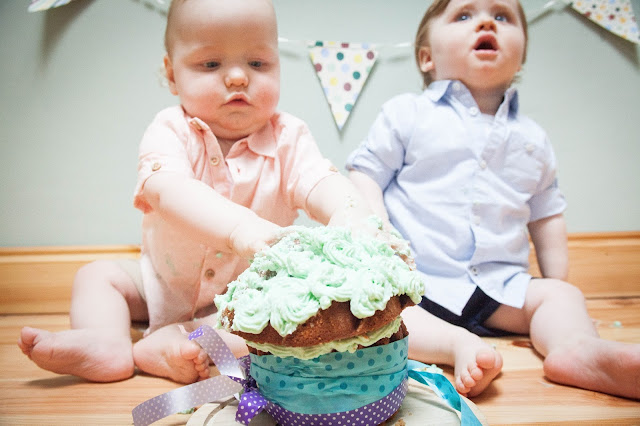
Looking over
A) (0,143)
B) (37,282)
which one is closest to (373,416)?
(0,143)

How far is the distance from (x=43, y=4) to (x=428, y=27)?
84cm

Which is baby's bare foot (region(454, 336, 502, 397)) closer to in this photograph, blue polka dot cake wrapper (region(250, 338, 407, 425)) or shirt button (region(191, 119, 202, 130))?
blue polka dot cake wrapper (region(250, 338, 407, 425))

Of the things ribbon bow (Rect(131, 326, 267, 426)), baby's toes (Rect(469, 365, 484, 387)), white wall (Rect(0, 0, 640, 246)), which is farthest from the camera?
white wall (Rect(0, 0, 640, 246))

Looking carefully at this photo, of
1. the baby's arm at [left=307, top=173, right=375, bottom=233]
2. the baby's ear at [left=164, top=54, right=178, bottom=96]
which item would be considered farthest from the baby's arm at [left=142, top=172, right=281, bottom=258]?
the baby's ear at [left=164, top=54, right=178, bottom=96]

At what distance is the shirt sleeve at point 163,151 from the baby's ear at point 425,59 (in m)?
0.63

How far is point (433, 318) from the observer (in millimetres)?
1006

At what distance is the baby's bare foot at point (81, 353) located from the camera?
825 mm

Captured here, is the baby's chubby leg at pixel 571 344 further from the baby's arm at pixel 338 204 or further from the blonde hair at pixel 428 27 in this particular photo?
the blonde hair at pixel 428 27

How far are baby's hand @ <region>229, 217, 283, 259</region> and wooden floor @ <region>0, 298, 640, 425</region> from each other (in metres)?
0.26

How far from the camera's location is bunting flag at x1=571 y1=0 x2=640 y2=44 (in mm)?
1194

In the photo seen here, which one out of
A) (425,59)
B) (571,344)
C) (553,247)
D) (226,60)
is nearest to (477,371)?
(571,344)

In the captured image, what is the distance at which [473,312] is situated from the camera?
1108 mm

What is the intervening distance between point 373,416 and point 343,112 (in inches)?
34.4

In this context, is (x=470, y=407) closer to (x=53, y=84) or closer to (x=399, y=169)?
(x=399, y=169)
